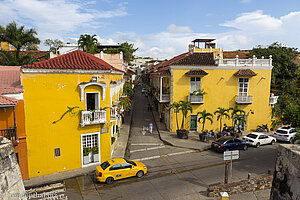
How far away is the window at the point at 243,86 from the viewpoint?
78.1 ft

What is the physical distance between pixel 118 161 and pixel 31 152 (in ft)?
20.0

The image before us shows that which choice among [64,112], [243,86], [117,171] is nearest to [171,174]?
[117,171]

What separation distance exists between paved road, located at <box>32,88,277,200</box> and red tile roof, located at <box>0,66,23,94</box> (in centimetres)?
699

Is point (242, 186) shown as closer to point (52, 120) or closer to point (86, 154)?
point (86, 154)

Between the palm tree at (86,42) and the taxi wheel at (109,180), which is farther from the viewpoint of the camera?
the palm tree at (86,42)

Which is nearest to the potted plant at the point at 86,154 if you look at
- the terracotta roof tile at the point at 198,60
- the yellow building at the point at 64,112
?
the yellow building at the point at 64,112

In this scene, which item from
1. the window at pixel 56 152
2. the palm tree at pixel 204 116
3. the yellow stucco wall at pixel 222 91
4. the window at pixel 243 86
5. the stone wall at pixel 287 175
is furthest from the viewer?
the window at pixel 243 86

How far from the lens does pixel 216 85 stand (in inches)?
926

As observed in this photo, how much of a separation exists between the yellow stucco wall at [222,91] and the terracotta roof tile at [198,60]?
0.83 metres

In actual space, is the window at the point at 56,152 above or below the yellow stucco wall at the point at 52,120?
below

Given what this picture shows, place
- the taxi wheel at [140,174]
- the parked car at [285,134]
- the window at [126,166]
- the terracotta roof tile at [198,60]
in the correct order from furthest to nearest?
1. the terracotta roof tile at [198,60]
2. the parked car at [285,134]
3. the taxi wheel at [140,174]
4. the window at [126,166]

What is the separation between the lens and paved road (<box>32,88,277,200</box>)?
1191 cm

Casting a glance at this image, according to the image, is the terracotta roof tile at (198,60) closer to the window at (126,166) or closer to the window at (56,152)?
the window at (126,166)

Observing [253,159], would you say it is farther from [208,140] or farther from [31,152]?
[31,152]
